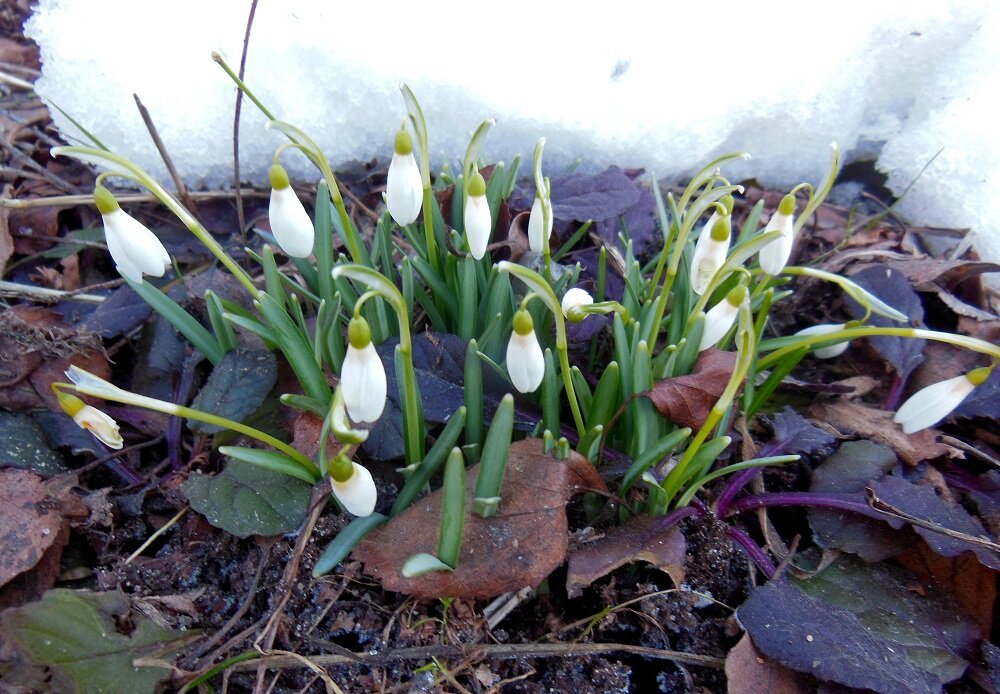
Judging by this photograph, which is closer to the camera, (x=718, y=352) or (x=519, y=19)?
(x=718, y=352)

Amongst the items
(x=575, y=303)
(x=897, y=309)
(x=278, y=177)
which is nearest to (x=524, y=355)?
(x=575, y=303)

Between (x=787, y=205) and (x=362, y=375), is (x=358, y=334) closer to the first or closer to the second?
(x=362, y=375)

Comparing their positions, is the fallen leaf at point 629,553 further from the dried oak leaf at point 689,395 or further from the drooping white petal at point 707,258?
the drooping white petal at point 707,258

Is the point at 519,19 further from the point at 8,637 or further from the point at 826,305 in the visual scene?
the point at 8,637

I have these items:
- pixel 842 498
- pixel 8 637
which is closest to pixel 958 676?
pixel 842 498

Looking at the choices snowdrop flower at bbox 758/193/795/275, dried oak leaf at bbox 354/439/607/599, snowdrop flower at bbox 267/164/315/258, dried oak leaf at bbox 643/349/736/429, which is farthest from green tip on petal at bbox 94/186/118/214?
snowdrop flower at bbox 758/193/795/275
